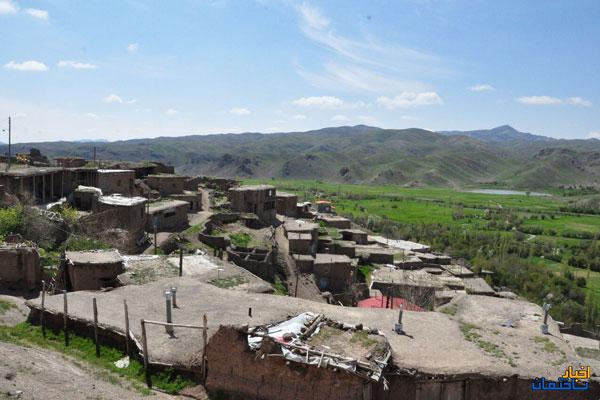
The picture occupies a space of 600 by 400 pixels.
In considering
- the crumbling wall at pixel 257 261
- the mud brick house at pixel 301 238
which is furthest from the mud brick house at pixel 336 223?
the crumbling wall at pixel 257 261

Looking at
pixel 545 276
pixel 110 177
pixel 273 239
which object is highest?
pixel 110 177

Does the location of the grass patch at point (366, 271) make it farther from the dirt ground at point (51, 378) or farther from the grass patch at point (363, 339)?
the dirt ground at point (51, 378)

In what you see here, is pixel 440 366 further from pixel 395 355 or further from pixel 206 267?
pixel 206 267

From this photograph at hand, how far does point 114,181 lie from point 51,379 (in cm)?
2507

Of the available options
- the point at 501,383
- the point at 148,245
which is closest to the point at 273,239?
the point at 148,245

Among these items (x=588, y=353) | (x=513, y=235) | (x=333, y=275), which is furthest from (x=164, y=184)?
(x=513, y=235)

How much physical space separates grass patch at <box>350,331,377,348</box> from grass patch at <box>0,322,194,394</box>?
3.57 meters

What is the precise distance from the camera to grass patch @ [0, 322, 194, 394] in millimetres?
10422

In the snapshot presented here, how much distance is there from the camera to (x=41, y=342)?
1191 cm

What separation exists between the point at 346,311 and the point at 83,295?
7.50 m

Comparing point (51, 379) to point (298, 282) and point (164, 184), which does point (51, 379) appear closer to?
point (298, 282)

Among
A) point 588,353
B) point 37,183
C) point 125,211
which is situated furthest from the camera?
point 37,183

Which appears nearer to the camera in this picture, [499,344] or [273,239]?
[499,344]

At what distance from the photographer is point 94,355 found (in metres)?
11.4
